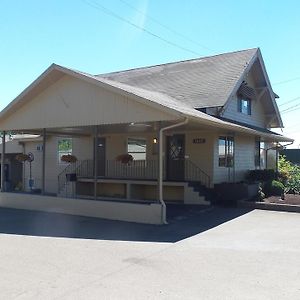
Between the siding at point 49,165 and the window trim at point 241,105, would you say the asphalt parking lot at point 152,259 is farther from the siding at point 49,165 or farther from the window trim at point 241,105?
the siding at point 49,165

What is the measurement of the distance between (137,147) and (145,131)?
1.23 meters

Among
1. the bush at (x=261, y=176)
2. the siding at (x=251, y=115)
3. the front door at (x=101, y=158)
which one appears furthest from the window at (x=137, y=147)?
the bush at (x=261, y=176)

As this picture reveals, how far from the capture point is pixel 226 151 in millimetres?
18141

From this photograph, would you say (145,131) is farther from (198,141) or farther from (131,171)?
(198,141)

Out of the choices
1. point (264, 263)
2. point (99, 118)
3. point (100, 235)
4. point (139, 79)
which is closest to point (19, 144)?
point (139, 79)

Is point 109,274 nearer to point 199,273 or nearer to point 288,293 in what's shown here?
point 199,273

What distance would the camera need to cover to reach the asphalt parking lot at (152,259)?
5.88m

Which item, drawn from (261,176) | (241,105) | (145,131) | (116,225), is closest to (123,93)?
(116,225)

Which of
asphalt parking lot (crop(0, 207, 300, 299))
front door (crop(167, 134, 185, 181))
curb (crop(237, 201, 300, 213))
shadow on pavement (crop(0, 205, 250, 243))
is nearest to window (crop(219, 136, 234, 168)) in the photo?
front door (crop(167, 134, 185, 181))

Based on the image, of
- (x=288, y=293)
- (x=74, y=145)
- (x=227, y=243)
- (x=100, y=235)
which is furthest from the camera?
(x=74, y=145)

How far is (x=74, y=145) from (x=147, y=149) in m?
4.46

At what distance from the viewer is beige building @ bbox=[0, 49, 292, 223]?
42.3ft

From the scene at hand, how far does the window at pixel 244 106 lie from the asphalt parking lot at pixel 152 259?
8.24 m

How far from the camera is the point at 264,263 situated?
24.6 feet
